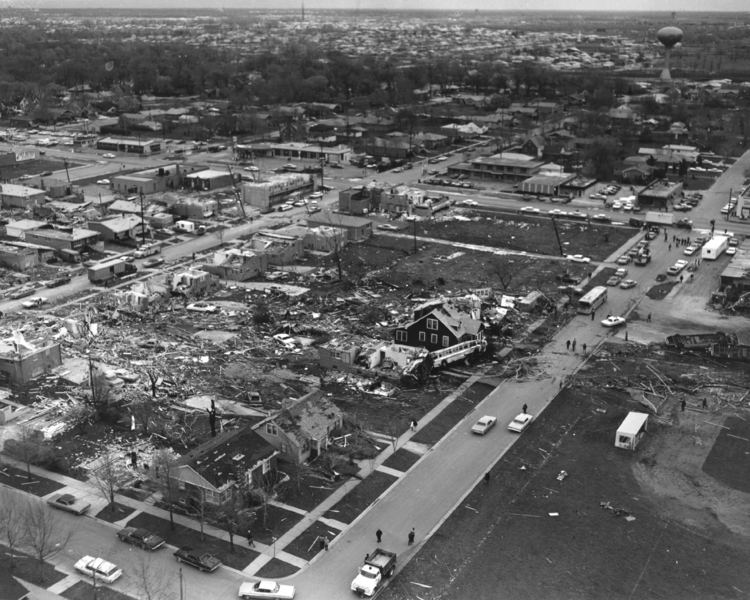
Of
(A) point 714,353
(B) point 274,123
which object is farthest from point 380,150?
(A) point 714,353

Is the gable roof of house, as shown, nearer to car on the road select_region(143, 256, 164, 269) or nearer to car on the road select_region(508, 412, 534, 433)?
car on the road select_region(508, 412, 534, 433)

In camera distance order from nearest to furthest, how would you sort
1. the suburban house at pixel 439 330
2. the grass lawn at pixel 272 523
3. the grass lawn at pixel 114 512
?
the grass lawn at pixel 272 523 → the grass lawn at pixel 114 512 → the suburban house at pixel 439 330

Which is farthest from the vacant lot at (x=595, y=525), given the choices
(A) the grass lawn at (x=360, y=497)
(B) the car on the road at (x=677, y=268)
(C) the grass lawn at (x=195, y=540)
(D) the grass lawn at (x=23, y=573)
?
(B) the car on the road at (x=677, y=268)

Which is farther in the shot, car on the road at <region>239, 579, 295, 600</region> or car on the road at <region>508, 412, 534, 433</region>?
car on the road at <region>508, 412, 534, 433</region>

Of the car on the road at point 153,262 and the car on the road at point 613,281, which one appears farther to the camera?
the car on the road at point 153,262

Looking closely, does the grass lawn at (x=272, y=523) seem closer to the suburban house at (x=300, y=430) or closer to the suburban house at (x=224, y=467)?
the suburban house at (x=224, y=467)

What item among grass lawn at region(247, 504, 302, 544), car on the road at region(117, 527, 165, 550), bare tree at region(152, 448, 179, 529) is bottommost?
grass lawn at region(247, 504, 302, 544)

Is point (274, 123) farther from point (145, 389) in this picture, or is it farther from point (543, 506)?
point (543, 506)

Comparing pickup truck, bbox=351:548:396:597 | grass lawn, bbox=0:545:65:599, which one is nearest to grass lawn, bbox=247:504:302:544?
pickup truck, bbox=351:548:396:597
